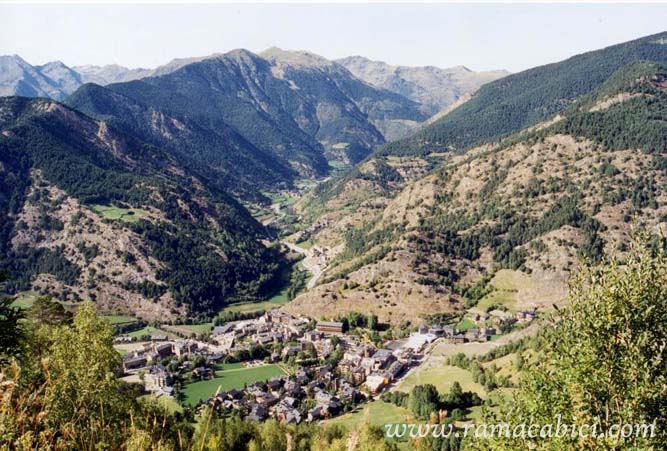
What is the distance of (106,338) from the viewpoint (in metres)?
23.7

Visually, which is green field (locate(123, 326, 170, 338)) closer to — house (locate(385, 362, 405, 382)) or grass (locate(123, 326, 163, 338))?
grass (locate(123, 326, 163, 338))

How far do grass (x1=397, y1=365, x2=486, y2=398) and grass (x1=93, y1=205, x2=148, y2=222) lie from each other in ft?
351

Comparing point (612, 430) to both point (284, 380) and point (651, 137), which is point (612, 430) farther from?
point (651, 137)

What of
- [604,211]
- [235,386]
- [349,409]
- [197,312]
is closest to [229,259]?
[197,312]

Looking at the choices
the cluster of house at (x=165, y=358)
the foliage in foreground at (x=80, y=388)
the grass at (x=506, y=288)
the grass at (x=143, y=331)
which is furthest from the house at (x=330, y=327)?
the foliage in foreground at (x=80, y=388)

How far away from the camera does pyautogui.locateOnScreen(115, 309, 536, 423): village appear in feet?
220

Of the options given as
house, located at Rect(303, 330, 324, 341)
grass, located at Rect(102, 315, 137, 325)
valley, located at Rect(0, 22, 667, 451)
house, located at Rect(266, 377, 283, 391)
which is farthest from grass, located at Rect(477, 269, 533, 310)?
grass, located at Rect(102, 315, 137, 325)

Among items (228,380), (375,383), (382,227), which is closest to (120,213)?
(382,227)

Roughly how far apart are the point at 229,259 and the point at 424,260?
64.2 meters

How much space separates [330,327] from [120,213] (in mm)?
88614

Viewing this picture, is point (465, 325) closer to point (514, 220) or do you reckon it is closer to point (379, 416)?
point (379, 416)

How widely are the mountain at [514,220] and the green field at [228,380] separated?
1069 inches

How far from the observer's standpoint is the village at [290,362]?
6712cm

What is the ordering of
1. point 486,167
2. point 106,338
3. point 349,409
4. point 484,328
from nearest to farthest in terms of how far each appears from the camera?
1. point 106,338
2. point 349,409
3. point 484,328
4. point 486,167
